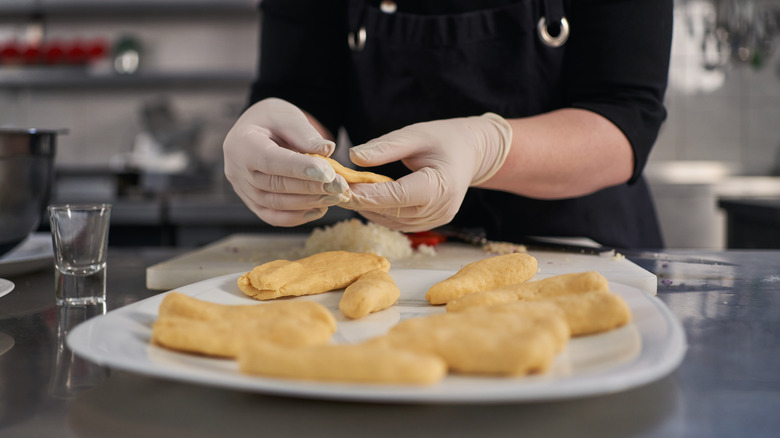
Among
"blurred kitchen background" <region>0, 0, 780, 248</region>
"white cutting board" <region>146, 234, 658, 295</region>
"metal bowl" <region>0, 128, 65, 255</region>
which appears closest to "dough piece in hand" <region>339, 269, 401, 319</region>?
"white cutting board" <region>146, 234, 658, 295</region>

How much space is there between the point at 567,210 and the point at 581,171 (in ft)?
0.71

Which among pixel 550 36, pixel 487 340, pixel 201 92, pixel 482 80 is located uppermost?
pixel 550 36

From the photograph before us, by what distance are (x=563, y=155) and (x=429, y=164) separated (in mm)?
330

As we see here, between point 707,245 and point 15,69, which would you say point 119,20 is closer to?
point 15,69

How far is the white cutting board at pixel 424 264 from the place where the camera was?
2.96 ft

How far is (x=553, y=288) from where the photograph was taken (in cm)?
65

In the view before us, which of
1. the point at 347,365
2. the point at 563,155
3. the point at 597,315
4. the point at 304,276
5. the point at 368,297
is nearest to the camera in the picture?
the point at 347,365

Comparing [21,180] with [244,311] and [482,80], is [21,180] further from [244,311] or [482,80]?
[482,80]

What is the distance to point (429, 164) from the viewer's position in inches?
37.7

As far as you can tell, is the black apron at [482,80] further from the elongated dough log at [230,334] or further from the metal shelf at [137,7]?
the metal shelf at [137,7]

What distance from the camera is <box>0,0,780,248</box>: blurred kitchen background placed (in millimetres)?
3072

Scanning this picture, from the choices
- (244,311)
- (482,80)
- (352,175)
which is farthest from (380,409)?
(482,80)

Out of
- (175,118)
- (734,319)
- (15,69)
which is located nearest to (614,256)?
(734,319)

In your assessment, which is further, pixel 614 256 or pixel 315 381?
pixel 614 256
